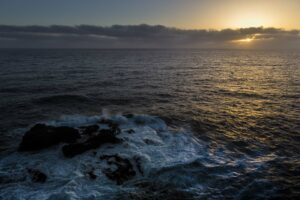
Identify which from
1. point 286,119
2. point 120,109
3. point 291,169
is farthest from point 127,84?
point 291,169

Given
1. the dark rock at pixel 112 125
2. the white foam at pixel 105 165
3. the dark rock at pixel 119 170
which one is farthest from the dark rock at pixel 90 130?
the dark rock at pixel 119 170

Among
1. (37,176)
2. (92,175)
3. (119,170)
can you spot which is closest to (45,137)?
(37,176)

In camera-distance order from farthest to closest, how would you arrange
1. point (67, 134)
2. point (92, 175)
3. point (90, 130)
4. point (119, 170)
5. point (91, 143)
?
point (90, 130) → point (67, 134) → point (91, 143) → point (119, 170) → point (92, 175)

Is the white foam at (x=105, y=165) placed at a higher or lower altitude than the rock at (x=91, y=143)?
lower

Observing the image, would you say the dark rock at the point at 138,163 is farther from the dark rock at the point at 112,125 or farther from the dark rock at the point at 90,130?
the dark rock at the point at 90,130

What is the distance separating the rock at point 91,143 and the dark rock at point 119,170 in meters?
1.76

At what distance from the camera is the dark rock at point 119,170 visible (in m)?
15.4

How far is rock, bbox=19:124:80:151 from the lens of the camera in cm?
1922

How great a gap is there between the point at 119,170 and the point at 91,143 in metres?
4.07

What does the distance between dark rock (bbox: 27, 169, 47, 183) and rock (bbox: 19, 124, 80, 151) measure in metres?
3.37

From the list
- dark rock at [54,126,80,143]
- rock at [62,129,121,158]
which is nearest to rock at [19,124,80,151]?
dark rock at [54,126,80,143]

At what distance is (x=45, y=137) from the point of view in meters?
19.7

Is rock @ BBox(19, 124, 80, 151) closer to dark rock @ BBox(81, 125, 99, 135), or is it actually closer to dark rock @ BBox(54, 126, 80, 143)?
dark rock @ BBox(54, 126, 80, 143)

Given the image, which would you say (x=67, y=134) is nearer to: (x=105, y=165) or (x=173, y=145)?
(x=105, y=165)
